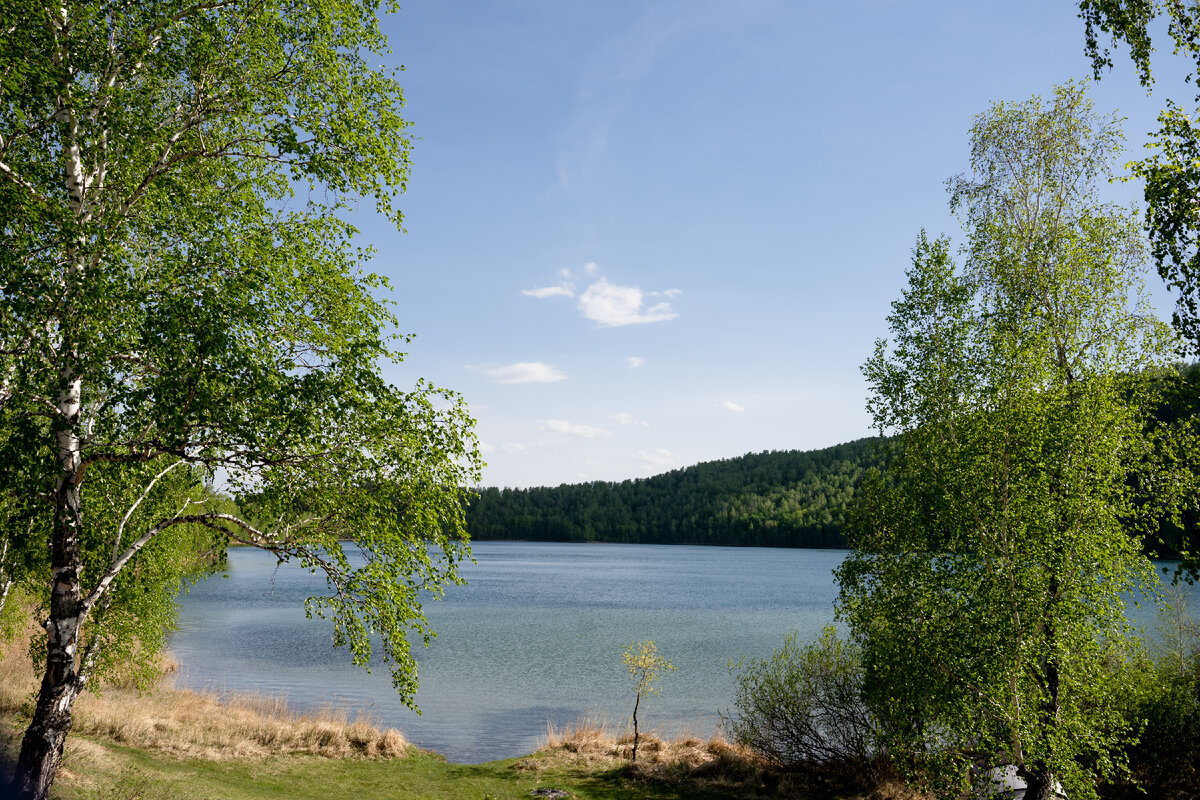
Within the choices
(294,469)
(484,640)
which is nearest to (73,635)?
(294,469)

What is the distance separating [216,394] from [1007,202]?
1984 centimetres

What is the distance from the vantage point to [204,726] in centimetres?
2184

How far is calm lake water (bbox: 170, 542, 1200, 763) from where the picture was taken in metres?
29.6

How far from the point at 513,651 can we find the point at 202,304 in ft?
123

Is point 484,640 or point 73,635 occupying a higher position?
point 73,635

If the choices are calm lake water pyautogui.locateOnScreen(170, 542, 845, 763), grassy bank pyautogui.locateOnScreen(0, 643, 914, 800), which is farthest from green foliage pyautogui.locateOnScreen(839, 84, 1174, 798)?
calm lake water pyautogui.locateOnScreen(170, 542, 845, 763)

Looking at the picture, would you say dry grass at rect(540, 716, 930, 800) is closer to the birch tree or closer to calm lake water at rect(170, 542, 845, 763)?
calm lake water at rect(170, 542, 845, 763)

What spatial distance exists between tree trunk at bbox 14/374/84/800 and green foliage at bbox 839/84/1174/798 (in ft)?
48.0

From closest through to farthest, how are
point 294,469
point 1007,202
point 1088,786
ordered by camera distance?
point 294,469, point 1088,786, point 1007,202

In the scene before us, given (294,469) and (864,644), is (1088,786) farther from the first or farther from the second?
(294,469)

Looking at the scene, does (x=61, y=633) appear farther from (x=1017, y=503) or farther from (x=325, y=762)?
(x=1017, y=503)

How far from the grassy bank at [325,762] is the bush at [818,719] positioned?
882mm

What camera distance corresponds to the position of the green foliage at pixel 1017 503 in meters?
14.5

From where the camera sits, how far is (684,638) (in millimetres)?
48625
